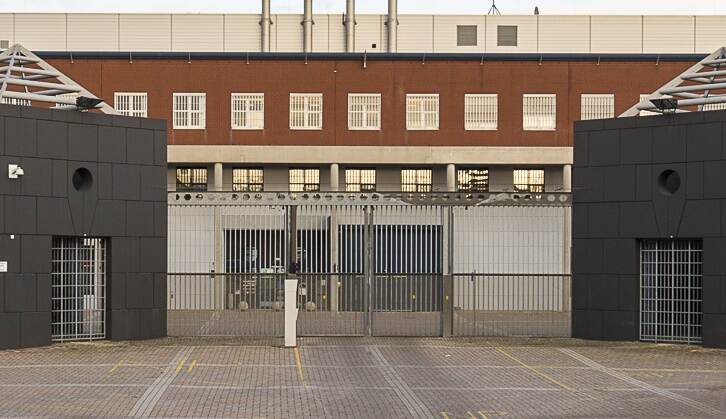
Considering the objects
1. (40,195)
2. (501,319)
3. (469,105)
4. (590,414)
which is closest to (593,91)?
(469,105)

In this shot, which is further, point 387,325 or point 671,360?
point 387,325

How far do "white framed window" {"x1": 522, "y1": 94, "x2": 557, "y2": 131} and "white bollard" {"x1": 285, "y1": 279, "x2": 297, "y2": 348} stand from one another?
2144 centimetres

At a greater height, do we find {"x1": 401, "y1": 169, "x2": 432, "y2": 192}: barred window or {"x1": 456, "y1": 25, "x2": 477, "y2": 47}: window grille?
{"x1": 456, "y1": 25, "x2": 477, "y2": 47}: window grille

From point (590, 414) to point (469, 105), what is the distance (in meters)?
29.5

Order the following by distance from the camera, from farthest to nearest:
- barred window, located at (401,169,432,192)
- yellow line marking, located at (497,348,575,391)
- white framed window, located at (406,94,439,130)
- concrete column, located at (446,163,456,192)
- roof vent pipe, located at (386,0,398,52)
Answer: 1. roof vent pipe, located at (386,0,398,52)
2. barred window, located at (401,169,432,192)
3. white framed window, located at (406,94,439,130)
4. concrete column, located at (446,163,456,192)
5. yellow line marking, located at (497,348,575,391)

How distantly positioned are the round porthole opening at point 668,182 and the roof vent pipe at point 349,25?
2802 cm

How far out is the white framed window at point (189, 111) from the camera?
148ft

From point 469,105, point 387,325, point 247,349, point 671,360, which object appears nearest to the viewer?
point 671,360

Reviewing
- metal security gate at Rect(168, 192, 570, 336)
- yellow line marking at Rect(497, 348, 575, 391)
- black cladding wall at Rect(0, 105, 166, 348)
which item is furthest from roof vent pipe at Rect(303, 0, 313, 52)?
yellow line marking at Rect(497, 348, 575, 391)

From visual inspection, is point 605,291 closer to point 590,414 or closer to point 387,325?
point 387,325

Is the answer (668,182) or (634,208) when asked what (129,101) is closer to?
(634,208)

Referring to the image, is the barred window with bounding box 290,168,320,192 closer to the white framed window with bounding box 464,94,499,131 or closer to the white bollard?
the white framed window with bounding box 464,94,499,131

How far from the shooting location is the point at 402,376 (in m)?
21.7

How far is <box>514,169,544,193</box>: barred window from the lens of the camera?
4672cm
